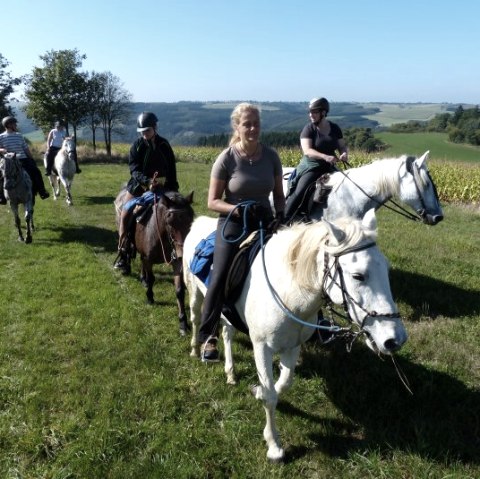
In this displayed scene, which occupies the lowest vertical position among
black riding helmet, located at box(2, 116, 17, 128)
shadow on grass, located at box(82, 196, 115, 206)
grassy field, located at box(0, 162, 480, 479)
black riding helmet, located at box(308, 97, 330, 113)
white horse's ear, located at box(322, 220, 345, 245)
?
grassy field, located at box(0, 162, 480, 479)

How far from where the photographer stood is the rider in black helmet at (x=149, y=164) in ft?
20.6

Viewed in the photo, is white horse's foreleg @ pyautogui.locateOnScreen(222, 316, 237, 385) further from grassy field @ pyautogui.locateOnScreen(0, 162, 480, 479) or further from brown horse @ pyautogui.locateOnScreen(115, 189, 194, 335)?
brown horse @ pyautogui.locateOnScreen(115, 189, 194, 335)

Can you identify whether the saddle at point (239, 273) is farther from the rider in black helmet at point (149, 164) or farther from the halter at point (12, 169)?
the halter at point (12, 169)

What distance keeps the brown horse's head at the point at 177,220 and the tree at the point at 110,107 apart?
109ft

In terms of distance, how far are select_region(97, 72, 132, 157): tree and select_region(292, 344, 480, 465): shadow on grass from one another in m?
35.6

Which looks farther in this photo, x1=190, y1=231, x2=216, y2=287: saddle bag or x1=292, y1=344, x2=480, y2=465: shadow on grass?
x1=190, y1=231, x2=216, y2=287: saddle bag

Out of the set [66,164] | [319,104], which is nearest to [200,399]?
[319,104]

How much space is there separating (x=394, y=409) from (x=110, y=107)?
4037cm

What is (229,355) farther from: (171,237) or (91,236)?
(91,236)

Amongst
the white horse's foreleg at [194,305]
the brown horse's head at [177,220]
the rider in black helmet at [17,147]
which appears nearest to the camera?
the white horse's foreleg at [194,305]

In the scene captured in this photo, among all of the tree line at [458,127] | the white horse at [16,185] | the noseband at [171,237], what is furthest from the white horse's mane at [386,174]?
the tree line at [458,127]

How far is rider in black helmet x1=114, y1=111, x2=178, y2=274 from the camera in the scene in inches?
248

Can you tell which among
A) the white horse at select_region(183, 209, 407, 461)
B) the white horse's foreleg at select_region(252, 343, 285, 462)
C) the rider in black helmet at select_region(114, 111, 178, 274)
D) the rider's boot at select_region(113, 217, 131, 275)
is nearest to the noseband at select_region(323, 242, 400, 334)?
the white horse at select_region(183, 209, 407, 461)

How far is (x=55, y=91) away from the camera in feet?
108
